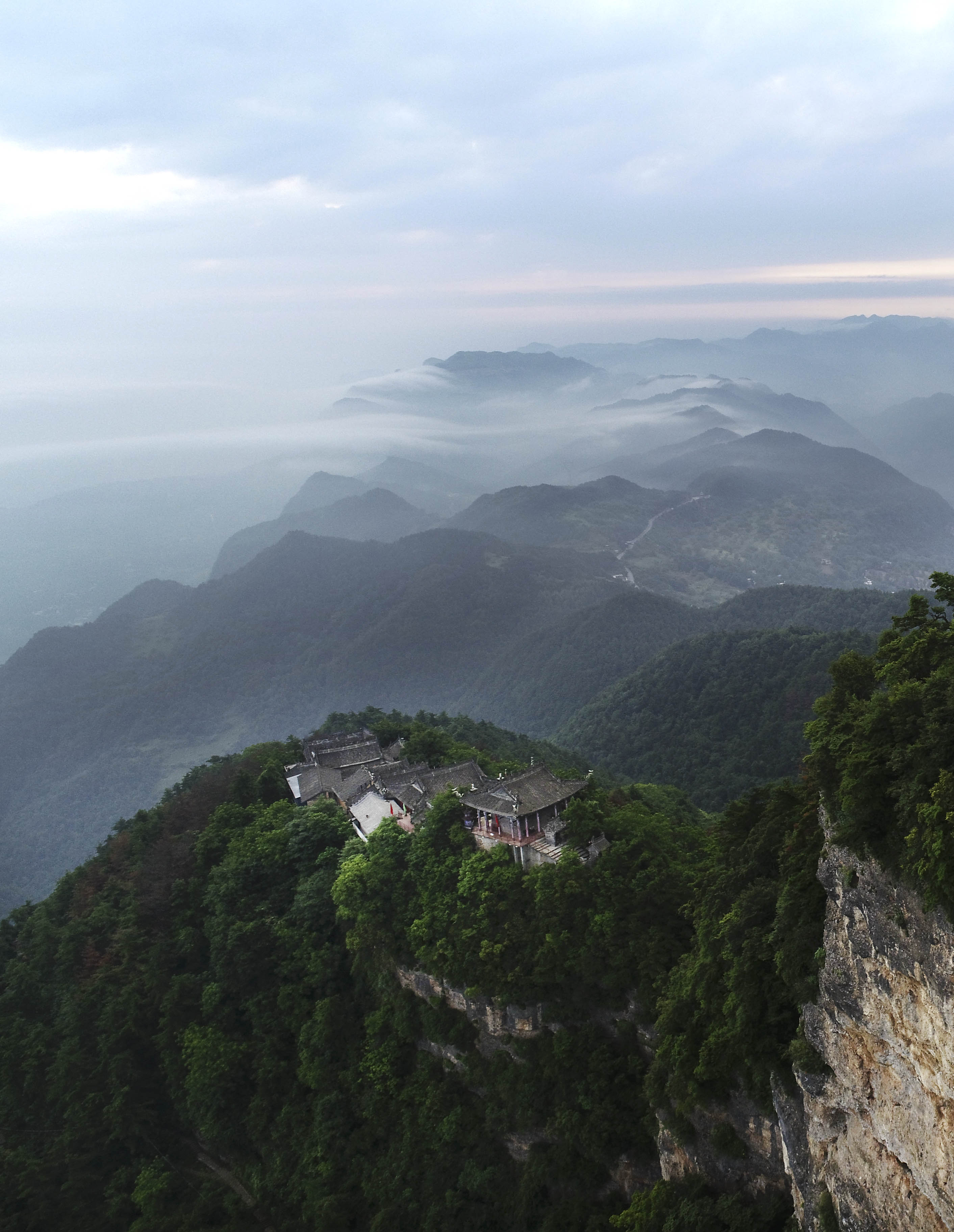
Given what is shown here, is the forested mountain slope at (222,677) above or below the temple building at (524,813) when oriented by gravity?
below

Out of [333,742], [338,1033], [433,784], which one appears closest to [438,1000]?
[338,1033]

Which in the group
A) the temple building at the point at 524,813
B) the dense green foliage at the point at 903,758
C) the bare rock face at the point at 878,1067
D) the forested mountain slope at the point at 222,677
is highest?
the dense green foliage at the point at 903,758

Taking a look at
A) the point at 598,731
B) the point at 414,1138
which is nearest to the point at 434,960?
the point at 414,1138

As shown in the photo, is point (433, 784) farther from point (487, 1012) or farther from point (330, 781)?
point (487, 1012)

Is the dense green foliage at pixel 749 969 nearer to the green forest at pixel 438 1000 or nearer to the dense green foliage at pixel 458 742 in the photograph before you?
the green forest at pixel 438 1000

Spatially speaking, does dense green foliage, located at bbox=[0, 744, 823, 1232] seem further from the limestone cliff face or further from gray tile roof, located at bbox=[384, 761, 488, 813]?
the limestone cliff face

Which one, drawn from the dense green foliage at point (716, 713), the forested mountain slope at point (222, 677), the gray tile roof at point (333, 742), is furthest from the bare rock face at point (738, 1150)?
the forested mountain slope at point (222, 677)
